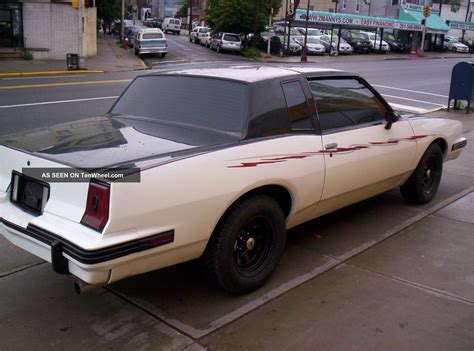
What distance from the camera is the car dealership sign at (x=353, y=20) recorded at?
43.7 m

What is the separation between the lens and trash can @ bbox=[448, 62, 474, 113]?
13.3 m

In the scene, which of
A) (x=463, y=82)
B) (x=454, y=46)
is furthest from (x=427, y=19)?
(x=463, y=82)

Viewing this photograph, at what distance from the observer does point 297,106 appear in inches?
168

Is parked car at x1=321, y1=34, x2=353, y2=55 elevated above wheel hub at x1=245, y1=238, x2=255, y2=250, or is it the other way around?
parked car at x1=321, y1=34, x2=353, y2=55

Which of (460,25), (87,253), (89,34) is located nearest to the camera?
(87,253)

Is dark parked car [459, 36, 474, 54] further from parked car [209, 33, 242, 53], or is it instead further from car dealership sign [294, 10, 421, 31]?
parked car [209, 33, 242, 53]

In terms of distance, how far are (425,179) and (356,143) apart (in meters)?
1.76

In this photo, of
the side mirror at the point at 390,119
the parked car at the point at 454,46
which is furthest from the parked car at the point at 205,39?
the side mirror at the point at 390,119

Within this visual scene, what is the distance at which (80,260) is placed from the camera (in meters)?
2.91

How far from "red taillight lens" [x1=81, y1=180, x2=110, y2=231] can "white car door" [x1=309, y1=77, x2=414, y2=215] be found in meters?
2.01

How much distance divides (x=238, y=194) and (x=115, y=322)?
1.15 meters

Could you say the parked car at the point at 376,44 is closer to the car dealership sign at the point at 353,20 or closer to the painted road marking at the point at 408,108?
the car dealership sign at the point at 353,20

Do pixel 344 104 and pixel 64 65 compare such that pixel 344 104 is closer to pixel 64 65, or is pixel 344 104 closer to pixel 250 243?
pixel 250 243

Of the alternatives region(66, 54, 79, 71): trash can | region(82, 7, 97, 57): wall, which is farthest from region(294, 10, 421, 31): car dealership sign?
region(66, 54, 79, 71): trash can
